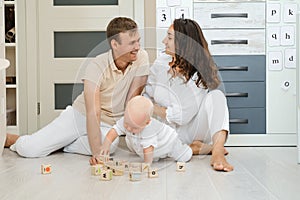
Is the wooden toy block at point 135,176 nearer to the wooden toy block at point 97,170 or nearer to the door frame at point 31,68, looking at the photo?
the wooden toy block at point 97,170

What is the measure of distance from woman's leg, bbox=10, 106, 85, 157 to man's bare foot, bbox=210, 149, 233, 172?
0.75 m

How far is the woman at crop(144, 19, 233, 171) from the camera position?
8.22ft

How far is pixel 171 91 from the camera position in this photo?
99.7 inches

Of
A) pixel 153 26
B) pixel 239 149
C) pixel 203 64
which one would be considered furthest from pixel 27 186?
pixel 153 26

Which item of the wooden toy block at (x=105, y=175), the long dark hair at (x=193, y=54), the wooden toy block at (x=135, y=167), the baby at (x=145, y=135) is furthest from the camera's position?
the long dark hair at (x=193, y=54)

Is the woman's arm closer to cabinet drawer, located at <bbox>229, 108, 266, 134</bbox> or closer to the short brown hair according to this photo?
the short brown hair

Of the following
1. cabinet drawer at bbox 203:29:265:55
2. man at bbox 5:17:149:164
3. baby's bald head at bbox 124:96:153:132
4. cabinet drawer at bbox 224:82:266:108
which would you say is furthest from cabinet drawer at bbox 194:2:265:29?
baby's bald head at bbox 124:96:153:132

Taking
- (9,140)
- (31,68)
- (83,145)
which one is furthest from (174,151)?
(31,68)

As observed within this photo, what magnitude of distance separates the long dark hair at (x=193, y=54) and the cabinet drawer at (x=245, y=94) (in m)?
0.44

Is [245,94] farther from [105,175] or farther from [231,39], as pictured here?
[105,175]

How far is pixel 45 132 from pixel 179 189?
109 centimetres

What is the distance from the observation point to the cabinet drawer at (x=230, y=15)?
3.08 meters

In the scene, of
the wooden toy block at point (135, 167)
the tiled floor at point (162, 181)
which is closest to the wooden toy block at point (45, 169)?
the tiled floor at point (162, 181)

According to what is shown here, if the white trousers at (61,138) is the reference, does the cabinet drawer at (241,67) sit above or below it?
above
